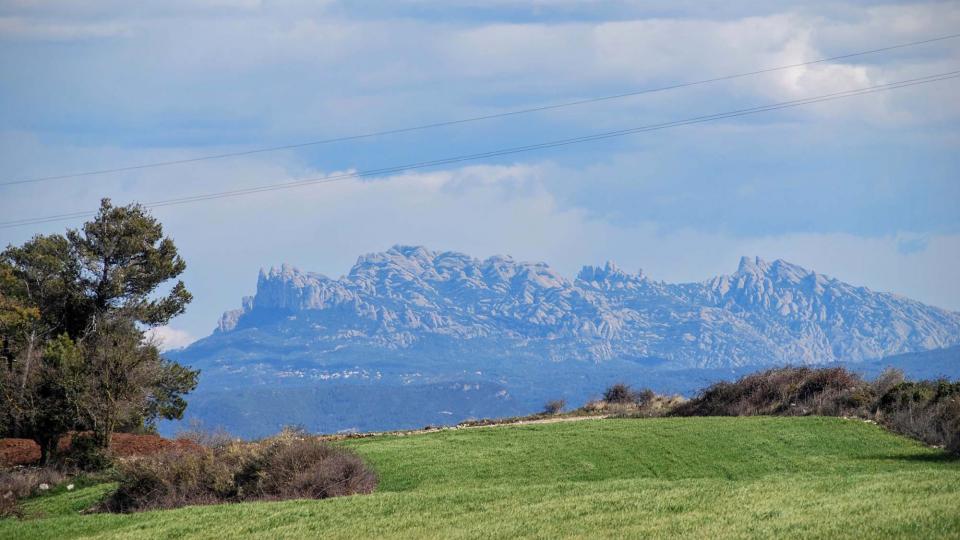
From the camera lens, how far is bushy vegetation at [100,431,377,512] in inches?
1358

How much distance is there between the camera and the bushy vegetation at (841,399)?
4053 cm

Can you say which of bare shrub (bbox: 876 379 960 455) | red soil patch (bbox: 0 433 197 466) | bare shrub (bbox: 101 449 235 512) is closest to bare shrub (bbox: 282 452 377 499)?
bare shrub (bbox: 101 449 235 512)

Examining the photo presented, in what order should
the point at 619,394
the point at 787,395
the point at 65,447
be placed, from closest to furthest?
the point at 65,447 → the point at 787,395 → the point at 619,394

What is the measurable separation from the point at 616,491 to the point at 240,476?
12.8 meters

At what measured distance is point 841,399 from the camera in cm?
4841

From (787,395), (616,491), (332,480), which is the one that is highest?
(787,395)

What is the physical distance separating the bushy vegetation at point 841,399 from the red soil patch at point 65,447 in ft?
80.0

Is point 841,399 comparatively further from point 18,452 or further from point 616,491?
point 18,452

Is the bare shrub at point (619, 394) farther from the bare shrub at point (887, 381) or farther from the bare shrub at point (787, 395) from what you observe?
the bare shrub at point (887, 381)

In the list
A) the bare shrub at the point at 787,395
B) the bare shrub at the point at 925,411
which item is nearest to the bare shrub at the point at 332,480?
the bare shrub at the point at 925,411

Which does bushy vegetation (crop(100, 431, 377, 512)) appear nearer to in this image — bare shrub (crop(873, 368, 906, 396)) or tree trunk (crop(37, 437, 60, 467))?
tree trunk (crop(37, 437, 60, 467))

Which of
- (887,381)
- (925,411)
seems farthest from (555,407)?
(925,411)

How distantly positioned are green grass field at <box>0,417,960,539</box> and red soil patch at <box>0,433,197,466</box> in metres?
6.86

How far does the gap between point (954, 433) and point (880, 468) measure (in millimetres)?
4848
